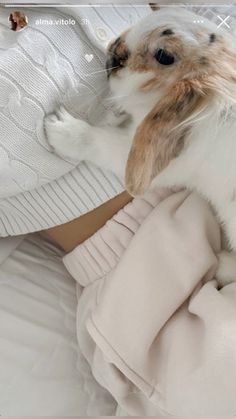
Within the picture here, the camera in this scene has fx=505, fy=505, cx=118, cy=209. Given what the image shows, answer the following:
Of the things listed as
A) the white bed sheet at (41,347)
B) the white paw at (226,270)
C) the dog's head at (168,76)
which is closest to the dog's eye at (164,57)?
the dog's head at (168,76)

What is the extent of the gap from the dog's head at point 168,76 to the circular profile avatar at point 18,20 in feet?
0.46

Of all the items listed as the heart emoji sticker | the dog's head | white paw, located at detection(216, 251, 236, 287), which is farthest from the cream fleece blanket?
the heart emoji sticker

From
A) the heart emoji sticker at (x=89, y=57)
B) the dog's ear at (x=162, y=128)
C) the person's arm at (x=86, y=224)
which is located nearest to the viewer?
the dog's ear at (x=162, y=128)

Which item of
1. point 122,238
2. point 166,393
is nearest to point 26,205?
point 122,238

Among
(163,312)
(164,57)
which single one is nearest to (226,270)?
(163,312)

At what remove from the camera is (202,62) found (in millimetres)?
763

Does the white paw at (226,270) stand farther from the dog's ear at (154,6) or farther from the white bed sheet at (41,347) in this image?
the dog's ear at (154,6)

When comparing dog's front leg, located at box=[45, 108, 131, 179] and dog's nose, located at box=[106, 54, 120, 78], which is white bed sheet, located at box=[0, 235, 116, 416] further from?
dog's nose, located at box=[106, 54, 120, 78]

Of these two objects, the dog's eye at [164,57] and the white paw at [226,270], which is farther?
the white paw at [226,270]

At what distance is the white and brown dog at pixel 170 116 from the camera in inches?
29.0

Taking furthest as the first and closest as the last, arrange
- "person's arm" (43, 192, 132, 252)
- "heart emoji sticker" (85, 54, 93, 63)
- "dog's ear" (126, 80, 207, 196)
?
"person's arm" (43, 192, 132, 252) < "heart emoji sticker" (85, 54, 93, 63) < "dog's ear" (126, 80, 207, 196)

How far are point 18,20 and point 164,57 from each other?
0.24 meters

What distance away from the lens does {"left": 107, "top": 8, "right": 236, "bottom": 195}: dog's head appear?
0.73m

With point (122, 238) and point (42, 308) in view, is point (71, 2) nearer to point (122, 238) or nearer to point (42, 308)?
point (122, 238)
